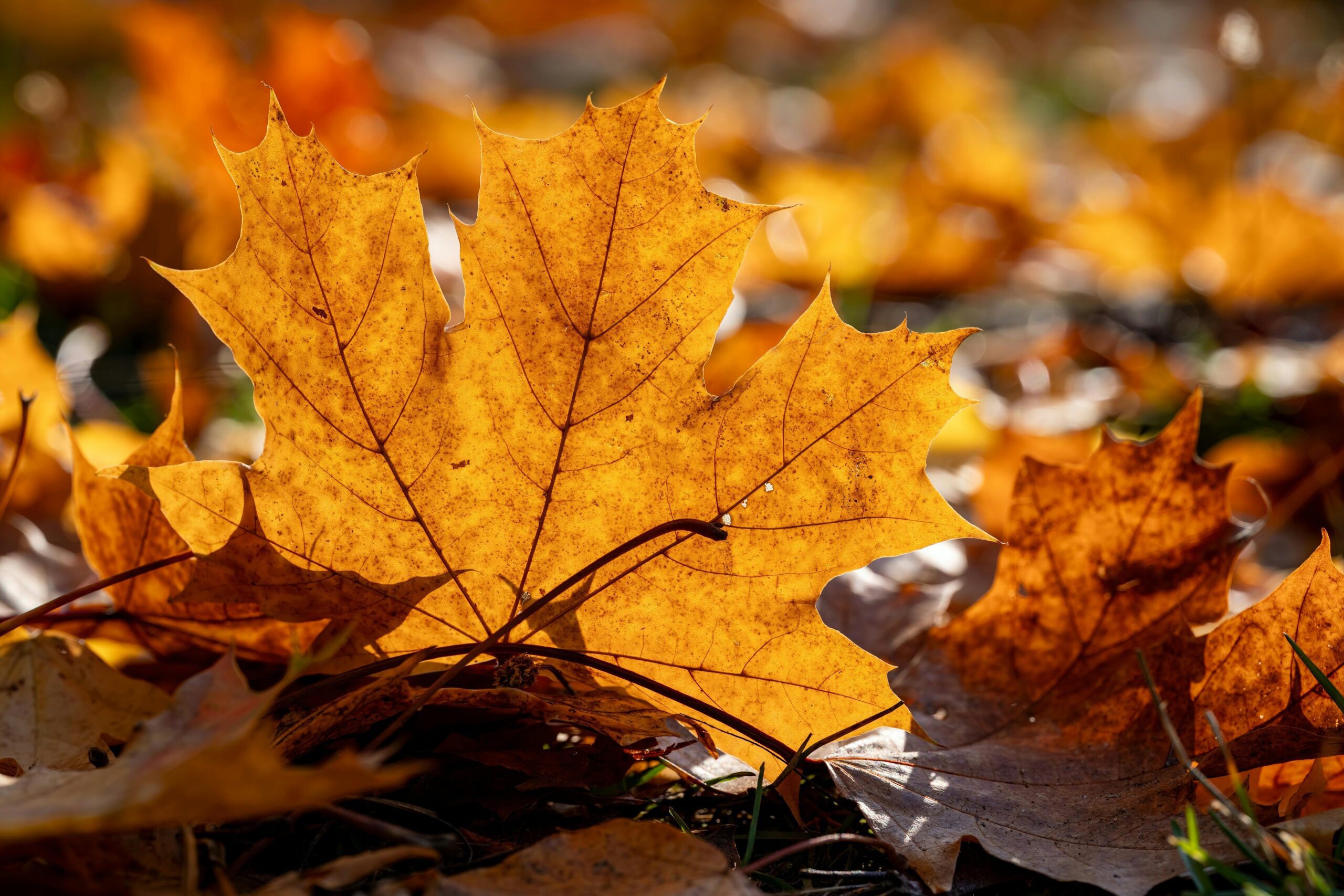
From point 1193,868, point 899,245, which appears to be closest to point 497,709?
point 1193,868

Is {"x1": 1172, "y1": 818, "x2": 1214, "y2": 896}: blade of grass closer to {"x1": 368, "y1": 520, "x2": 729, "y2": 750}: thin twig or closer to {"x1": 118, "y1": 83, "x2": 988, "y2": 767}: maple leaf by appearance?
{"x1": 118, "y1": 83, "x2": 988, "y2": 767}: maple leaf

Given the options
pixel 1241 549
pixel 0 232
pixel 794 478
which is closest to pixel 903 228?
pixel 1241 549

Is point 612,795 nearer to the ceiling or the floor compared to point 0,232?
nearer to the floor

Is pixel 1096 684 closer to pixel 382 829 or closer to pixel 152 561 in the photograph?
pixel 382 829

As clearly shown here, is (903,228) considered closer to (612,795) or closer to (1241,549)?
(1241,549)

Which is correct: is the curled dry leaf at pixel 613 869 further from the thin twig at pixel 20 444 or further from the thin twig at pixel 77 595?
the thin twig at pixel 20 444
